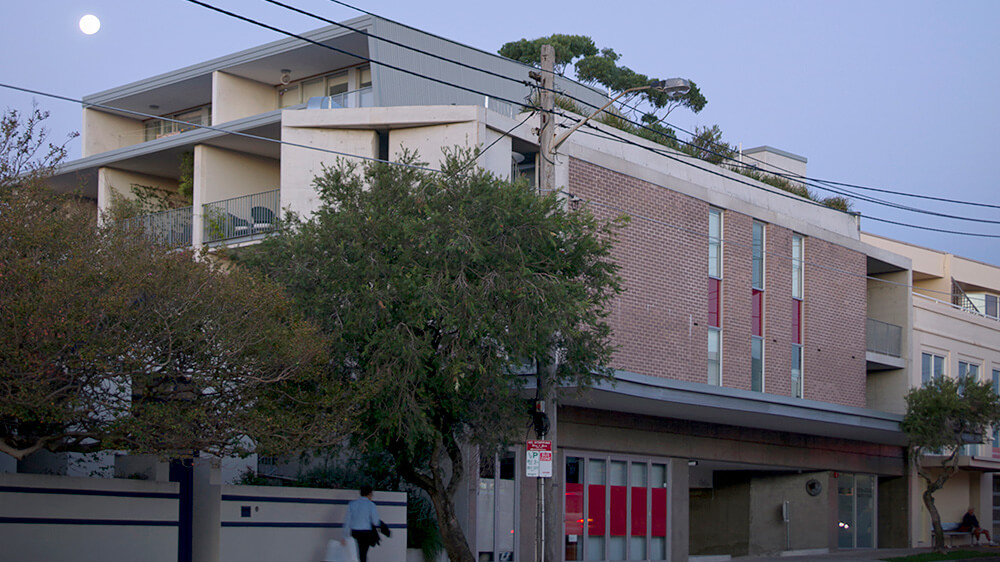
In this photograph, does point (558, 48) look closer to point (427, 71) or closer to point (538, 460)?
point (427, 71)

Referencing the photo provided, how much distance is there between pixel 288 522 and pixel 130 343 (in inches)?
222

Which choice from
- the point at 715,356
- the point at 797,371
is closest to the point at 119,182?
the point at 715,356

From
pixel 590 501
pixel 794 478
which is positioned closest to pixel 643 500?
pixel 590 501

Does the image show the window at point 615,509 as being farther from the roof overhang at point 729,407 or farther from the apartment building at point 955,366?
the apartment building at point 955,366

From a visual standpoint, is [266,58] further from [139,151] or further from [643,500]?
[643,500]

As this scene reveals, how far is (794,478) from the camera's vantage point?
33.5 meters

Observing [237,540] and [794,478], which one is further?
[794,478]

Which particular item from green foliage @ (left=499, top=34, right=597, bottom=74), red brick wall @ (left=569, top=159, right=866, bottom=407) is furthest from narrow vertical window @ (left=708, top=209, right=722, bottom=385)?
green foliage @ (left=499, top=34, right=597, bottom=74)

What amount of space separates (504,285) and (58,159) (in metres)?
6.25

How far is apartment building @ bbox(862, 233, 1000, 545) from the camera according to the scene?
36.7 m

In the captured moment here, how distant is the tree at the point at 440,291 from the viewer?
1555 centimetres

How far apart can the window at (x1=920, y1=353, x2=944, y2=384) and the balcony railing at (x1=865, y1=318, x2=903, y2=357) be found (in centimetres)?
161

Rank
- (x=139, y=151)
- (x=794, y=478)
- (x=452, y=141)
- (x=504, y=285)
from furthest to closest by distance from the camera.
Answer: (x=794, y=478) → (x=139, y=151) → (x=452, y=141) → (x=504, y=285)

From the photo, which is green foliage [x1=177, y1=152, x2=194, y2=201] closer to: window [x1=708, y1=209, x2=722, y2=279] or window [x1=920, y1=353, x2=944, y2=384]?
window [x1=708, y1=209, x2=722, y2=279]
